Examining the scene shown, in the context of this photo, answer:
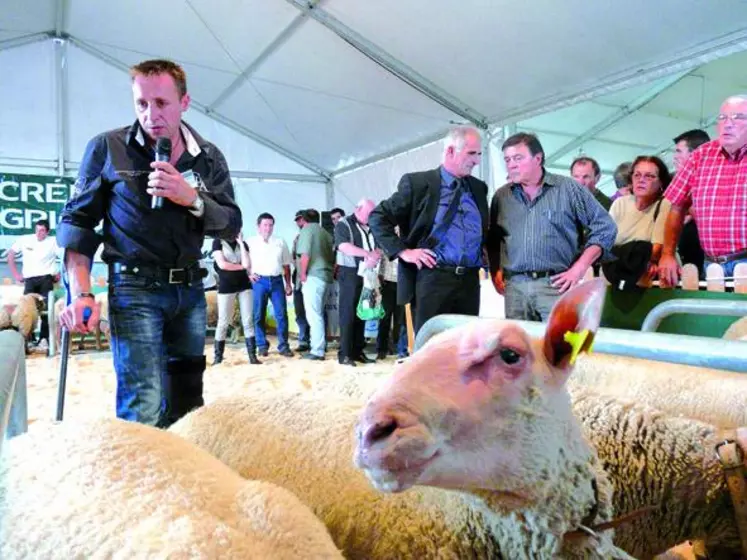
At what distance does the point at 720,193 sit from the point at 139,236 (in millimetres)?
2664

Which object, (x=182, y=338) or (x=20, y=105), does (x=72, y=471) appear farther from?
(x=20, y=105)

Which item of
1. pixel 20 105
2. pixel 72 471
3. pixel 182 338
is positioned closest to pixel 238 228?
pixel 182 338

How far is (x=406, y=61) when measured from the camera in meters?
7.27

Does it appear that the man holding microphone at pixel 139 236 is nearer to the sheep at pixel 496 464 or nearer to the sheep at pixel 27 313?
the sheep at pixel 496 464

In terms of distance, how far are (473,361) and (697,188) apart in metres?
2.50

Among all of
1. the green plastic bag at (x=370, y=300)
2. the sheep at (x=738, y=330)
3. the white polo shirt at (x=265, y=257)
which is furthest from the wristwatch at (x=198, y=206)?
the white polo shirt at (x=265, y=257)

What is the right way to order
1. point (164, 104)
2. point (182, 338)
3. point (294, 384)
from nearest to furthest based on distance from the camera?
1. point (164, 104)
2. point (182, 338)
3. point (294, 384)

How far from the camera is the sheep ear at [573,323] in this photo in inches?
40.9

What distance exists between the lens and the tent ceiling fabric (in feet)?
17.0

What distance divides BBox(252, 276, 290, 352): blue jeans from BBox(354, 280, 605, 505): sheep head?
639 centimetres

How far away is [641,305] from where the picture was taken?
312cm

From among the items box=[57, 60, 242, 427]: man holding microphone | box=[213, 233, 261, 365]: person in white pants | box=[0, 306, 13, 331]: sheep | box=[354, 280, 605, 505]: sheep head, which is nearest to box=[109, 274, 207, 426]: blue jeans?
box=[57, 60, 242, 427]: man holding microphone

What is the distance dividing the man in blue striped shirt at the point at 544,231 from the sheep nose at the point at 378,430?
2.08m

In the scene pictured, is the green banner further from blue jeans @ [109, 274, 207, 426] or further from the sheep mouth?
the sheep mouth
